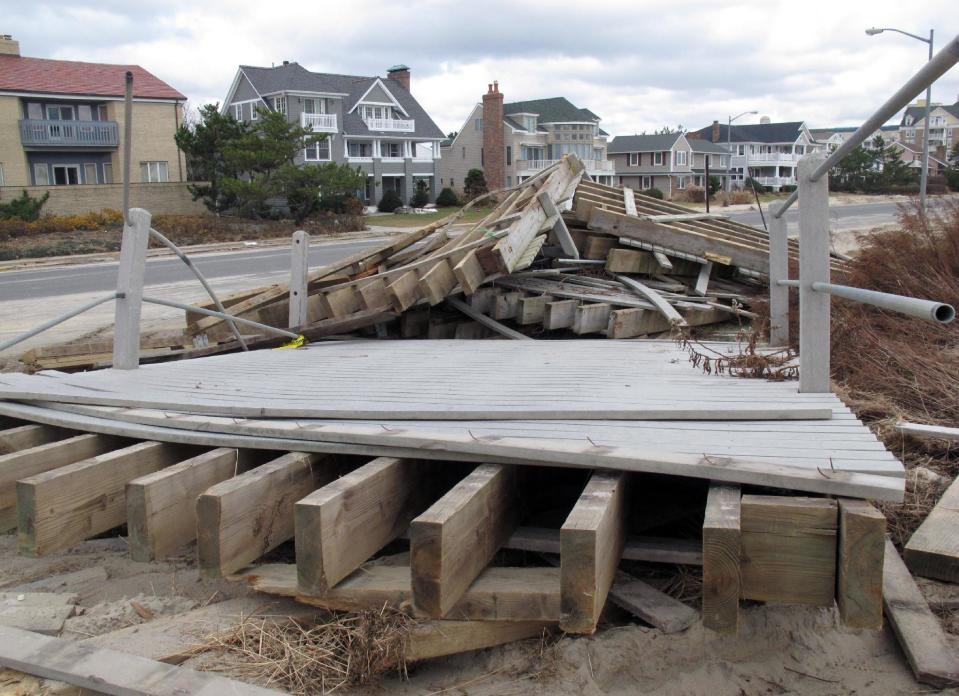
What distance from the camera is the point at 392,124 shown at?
60625mm

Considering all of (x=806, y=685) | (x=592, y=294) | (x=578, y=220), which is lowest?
(x=806, y=685)

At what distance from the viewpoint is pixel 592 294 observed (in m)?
8.56

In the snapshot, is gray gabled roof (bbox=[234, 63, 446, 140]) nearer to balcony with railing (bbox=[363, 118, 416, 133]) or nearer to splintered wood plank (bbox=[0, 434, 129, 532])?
balcony with railing (bbox=[363, 118, 416, 133])

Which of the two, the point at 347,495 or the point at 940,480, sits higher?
the point at 347,495

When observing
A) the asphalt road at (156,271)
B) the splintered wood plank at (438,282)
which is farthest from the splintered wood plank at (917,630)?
the asphalt road at (156,271)

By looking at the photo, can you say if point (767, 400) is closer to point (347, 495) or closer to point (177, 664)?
point (347, 495)

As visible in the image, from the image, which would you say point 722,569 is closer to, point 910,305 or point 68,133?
point 910,305

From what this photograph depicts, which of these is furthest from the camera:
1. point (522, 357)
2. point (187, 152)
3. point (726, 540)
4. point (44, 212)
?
point (187, 152)

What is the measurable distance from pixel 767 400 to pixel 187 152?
135 feet

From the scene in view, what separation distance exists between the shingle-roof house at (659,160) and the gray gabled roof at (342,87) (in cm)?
3069

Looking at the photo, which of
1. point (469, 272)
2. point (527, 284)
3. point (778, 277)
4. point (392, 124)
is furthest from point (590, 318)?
point (392, 124)

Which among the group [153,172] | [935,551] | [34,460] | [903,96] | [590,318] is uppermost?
[153,172]

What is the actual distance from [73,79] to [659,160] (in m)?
58.7

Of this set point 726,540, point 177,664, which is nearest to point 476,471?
point 726,540
